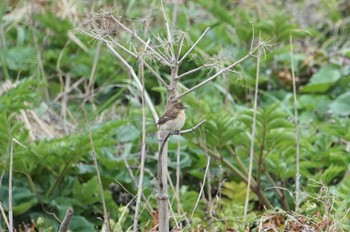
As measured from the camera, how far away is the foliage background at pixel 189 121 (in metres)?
4.02

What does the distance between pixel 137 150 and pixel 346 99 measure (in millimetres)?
1398

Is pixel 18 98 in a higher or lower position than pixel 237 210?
higher

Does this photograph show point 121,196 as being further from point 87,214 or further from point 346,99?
point 346,99

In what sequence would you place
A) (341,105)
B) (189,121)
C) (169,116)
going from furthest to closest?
(341,105) → (189,121) → (169,116)

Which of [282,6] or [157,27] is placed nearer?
[157,27]

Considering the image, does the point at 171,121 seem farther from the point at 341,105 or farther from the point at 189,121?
the point at 341,105

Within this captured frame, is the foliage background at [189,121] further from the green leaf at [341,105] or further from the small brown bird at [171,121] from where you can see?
the small brown bird at [171,121]

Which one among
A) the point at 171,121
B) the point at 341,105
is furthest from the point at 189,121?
the point at 341,105

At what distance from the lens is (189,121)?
4.24 m

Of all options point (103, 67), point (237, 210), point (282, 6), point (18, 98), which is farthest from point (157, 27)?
point (237, 210)

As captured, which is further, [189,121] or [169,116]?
[189,121]

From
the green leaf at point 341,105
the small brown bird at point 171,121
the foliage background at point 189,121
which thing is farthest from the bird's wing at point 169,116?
the green leaf at point 341,105

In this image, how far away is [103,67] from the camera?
5828mm

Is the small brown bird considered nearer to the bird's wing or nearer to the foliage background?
the bird's wing
